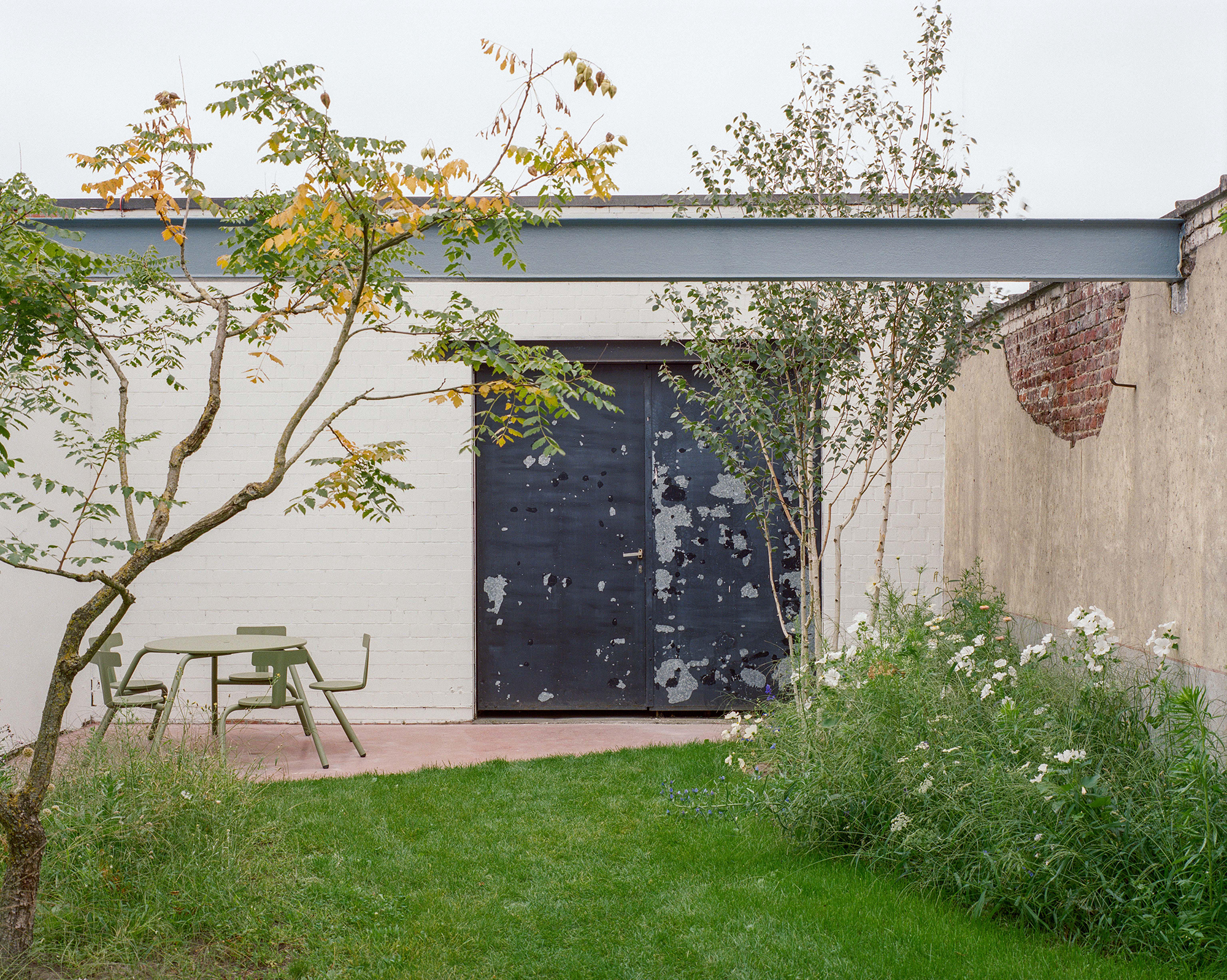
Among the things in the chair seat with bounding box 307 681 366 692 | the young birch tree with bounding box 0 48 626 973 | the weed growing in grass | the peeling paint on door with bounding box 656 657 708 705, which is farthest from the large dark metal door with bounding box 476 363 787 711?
the young birch tree with bounding box 0 48 626 973

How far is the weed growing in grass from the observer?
271 centimetres

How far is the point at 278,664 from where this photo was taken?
5.08 metres

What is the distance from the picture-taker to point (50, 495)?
630 cm

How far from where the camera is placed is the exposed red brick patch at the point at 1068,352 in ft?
14.7

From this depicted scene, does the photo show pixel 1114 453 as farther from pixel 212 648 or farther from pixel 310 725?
pixel 212 648

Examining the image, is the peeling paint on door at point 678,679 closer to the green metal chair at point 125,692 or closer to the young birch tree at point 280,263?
the green metal chair at point 125,692

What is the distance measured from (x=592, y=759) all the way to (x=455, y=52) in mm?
3942

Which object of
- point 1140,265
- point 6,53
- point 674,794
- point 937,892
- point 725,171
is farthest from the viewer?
point 6,53

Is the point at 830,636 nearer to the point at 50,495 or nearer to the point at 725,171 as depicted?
the point at 725,171

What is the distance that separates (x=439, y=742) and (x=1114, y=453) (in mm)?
4348

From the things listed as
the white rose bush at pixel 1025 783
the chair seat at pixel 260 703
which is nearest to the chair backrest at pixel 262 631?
the chair seat at pixel 260 703

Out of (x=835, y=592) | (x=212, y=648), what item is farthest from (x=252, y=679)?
(x=835, y=592)

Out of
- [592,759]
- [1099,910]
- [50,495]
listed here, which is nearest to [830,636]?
[592,759]

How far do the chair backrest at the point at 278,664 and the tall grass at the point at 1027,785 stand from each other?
8.28 feet
